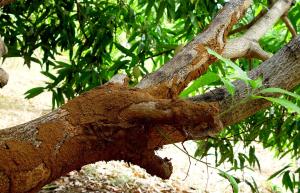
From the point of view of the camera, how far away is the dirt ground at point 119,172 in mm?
3216

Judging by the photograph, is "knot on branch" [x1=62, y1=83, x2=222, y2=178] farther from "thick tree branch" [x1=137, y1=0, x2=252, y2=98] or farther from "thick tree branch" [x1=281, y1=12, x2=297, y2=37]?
"thick tree branch" [x1=281, y1=12, x2=297, y2=37]

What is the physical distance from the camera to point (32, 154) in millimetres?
864

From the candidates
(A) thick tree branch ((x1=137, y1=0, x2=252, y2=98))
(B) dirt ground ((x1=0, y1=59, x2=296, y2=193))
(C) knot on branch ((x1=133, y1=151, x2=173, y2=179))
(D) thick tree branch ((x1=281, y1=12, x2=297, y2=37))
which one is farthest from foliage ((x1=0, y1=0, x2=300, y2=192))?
(C) knot on branch ((x1=133, y1=151, x2=173, y2=179))

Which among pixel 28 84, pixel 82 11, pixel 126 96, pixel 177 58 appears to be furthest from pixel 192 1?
pixel 28 84

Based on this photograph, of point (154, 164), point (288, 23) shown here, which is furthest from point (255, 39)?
point (154, 164)

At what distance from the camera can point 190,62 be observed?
3.93 feet

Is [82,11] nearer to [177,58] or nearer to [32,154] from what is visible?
[177,58]

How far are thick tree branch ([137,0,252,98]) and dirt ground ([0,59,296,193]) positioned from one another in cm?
22

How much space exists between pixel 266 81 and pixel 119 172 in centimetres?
280

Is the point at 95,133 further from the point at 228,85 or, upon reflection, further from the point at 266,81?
the point at 266,81

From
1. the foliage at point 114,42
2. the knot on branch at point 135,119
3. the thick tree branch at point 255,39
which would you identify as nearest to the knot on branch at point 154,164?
the knot on branch at point 135,119

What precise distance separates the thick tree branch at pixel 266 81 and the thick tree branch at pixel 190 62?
74 mm

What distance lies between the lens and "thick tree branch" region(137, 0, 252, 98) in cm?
112

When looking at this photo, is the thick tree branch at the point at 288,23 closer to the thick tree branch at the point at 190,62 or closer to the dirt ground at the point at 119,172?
the thick tree branch at the point at 190,62
